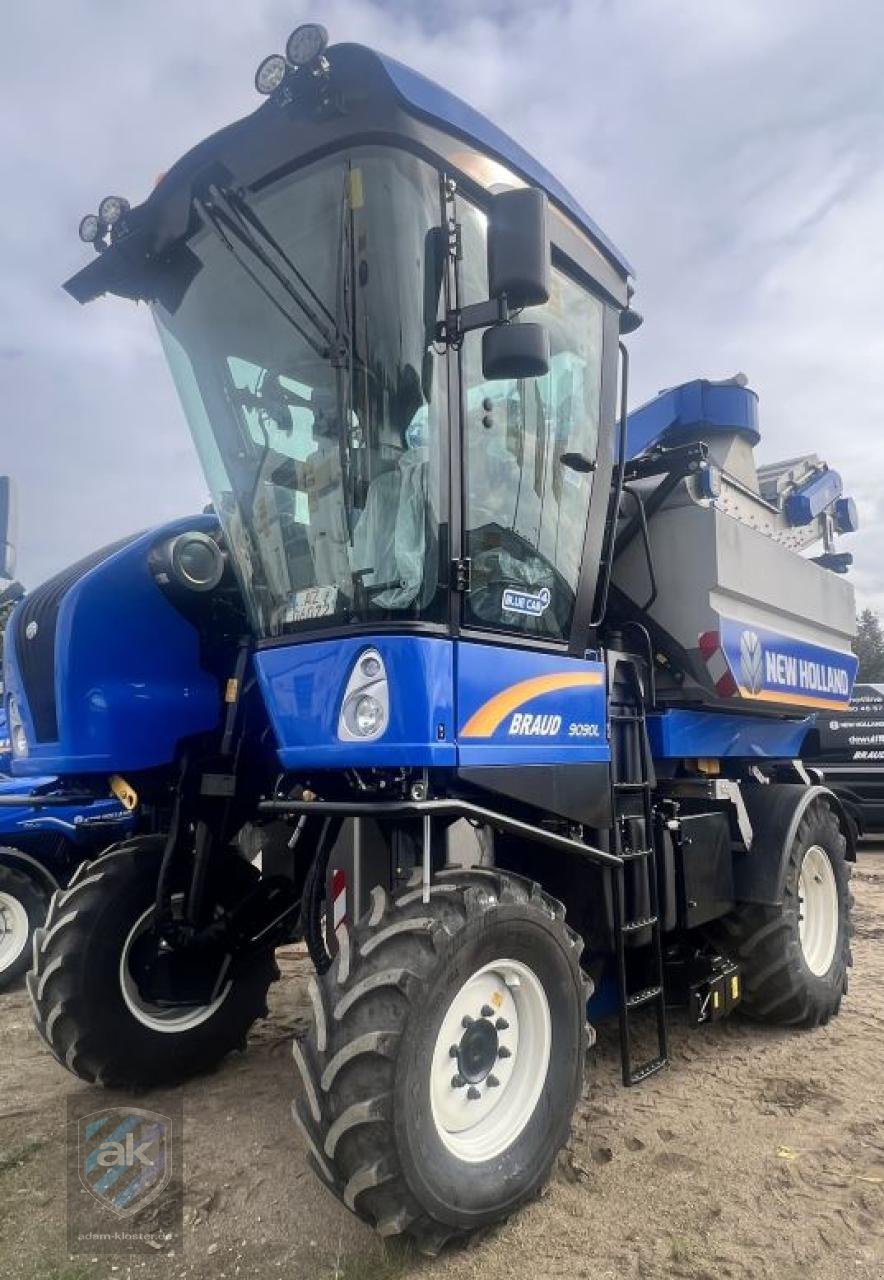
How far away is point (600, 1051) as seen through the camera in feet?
14.1

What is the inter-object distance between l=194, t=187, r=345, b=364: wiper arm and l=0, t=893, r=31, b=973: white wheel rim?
4.75 metres

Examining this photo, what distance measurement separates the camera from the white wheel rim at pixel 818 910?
16.5ft

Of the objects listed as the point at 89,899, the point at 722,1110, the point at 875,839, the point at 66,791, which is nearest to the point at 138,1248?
the point at 89,899

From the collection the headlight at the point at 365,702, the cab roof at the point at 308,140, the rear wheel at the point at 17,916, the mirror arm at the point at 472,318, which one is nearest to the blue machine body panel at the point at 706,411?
the cab roof at the point at 308,140

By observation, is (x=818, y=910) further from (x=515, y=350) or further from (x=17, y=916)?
(x=17, y=916)

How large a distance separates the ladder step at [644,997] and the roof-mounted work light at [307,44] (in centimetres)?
333

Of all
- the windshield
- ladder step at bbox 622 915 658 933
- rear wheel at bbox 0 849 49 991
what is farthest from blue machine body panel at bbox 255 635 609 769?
rear wheel at bbox 0 849 49 991

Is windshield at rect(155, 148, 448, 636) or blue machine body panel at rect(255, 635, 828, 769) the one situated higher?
windshield at rect(155, 148, 448, 636)

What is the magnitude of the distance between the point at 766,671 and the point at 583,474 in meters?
1.83

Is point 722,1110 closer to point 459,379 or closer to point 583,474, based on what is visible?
point 583,474

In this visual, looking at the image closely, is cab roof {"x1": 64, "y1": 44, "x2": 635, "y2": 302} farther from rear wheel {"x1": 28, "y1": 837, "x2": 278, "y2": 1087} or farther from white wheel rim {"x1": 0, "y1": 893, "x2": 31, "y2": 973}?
white wheel rim {"x1": 0, "y1": 893, "x2": 31, "y2": 973}

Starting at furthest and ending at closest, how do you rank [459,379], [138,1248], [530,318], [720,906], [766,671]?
1. [766,671]
2. [720,906]
3. [530,318]
4. [459,379]
5. [138,1248]

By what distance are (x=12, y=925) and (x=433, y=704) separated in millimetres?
4780

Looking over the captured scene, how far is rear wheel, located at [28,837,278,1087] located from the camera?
12.0 ft
